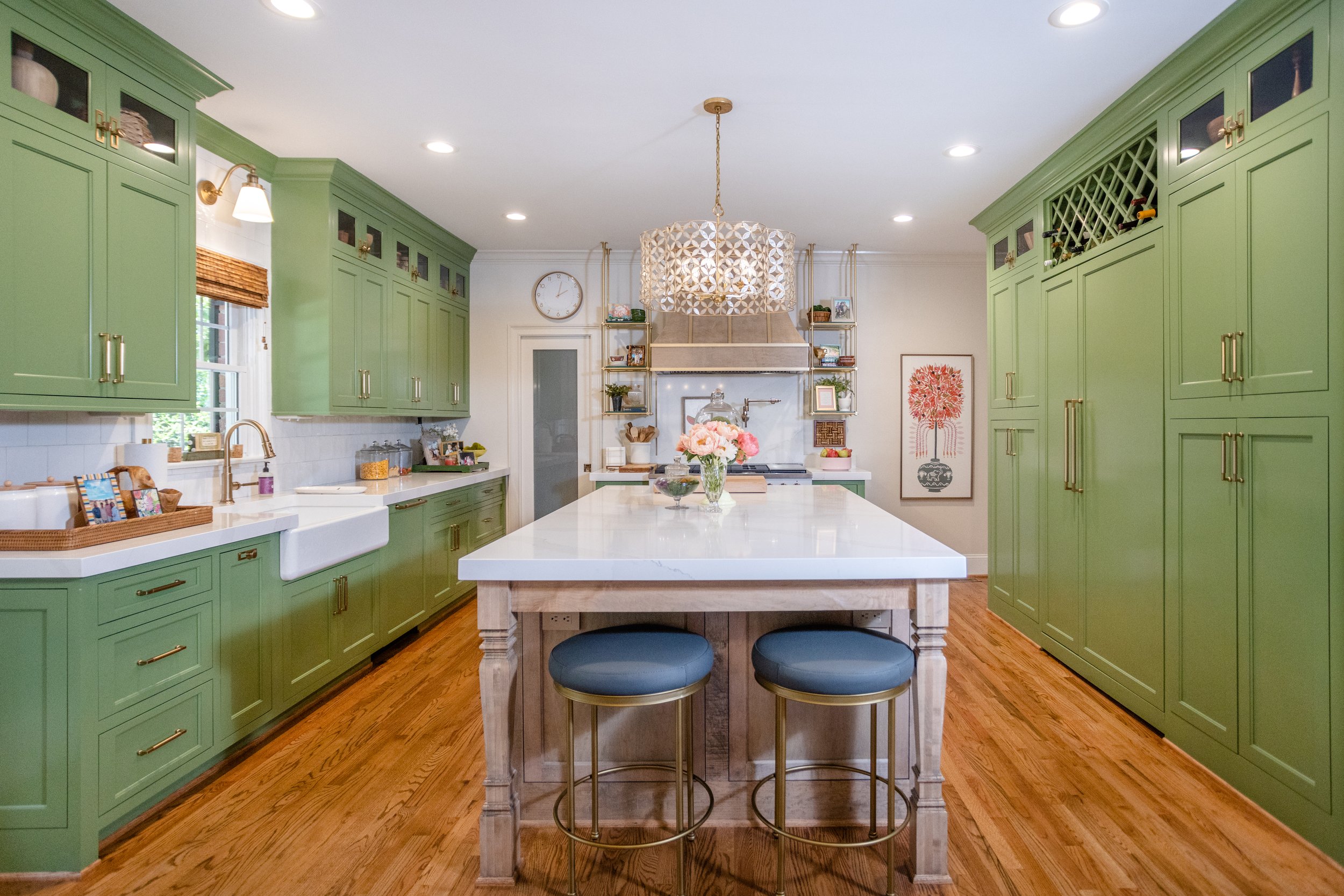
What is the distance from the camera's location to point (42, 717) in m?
1.87

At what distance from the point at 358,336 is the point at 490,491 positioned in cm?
164

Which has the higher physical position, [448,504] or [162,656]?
[448,504]

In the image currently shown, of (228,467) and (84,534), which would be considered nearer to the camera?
(84,534)

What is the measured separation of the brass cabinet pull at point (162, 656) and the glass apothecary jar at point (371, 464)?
2.13 meters

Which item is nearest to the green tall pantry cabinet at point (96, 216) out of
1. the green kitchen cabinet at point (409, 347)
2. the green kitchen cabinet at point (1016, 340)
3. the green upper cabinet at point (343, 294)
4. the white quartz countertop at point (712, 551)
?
the green upper cabinet at point (343, 294)

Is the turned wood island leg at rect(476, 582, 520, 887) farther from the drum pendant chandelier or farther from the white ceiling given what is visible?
the white ceiling

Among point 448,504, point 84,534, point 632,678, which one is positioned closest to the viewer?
point 632,678

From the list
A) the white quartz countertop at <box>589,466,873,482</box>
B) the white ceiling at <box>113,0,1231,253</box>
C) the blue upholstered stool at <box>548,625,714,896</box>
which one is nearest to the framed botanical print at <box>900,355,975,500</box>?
the white quartz countertop at <box>589,466,873,482</box>

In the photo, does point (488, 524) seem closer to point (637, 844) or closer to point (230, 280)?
point (230, 280)

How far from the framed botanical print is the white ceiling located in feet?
5.23

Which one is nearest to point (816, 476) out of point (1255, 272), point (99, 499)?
point (1255, 272)

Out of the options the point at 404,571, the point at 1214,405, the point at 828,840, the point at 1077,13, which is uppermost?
the point at 1077,13

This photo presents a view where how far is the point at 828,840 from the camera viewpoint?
2057 mm

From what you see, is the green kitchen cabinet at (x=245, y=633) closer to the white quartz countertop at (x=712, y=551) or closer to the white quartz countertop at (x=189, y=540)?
the white quartz countertop at (x=189, y=540)
